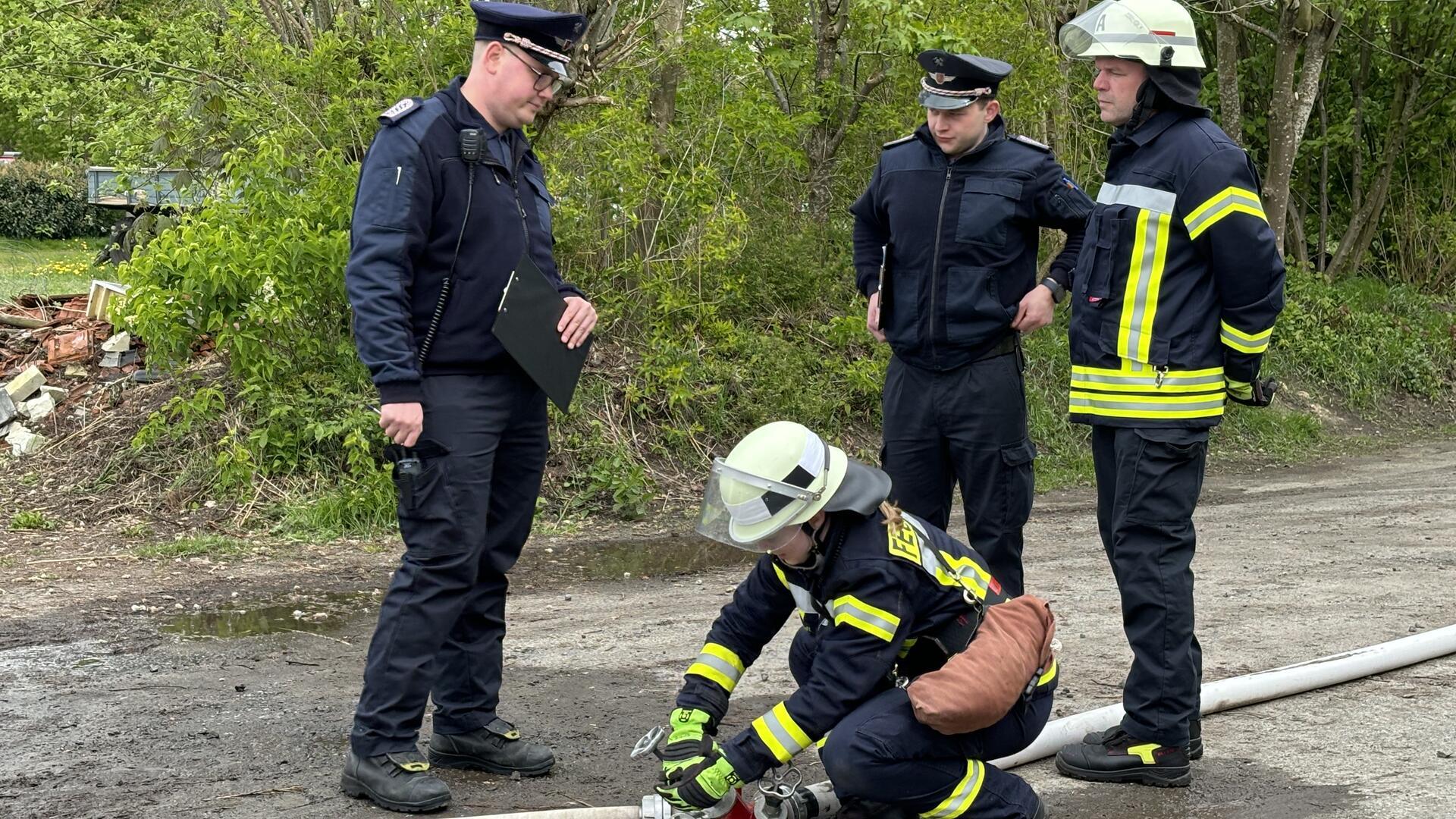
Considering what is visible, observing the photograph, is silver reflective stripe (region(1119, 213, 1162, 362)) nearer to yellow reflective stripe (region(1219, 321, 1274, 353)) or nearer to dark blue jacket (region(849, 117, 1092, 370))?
yellow reflective stripe (region(1219, 321, 1274, 353))

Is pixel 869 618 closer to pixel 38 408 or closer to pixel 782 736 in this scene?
pixel 782 736

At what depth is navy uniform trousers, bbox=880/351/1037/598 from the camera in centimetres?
496

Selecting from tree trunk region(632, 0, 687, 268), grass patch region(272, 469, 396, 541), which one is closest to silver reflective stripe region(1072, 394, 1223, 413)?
grass patch region(272, 469, 396, 541)

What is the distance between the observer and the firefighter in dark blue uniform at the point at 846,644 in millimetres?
3633

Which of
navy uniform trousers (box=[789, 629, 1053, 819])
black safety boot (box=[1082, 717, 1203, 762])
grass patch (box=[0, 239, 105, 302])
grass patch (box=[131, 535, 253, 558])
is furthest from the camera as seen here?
grass patch (box=[0, 239, 105, 302])

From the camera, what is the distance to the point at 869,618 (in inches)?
144

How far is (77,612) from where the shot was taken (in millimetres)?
6496

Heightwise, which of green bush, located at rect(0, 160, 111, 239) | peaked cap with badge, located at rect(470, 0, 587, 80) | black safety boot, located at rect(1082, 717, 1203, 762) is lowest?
green bush, located at rect(0, 160, 111, 239)

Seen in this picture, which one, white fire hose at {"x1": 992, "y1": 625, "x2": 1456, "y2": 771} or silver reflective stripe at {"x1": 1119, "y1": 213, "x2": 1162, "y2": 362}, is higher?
silver reflective stripe at {"x1": 1119, "y1": 213, "x2": 1162, "y2": 362}

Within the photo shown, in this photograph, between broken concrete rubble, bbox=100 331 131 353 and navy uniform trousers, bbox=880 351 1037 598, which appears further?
broken concrete rubble, bbox=100 331 131 353

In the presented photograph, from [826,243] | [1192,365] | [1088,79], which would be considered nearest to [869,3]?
[826,243]

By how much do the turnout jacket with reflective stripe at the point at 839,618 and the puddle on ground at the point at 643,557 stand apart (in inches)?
152

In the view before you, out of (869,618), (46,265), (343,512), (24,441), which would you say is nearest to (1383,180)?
(343,512)

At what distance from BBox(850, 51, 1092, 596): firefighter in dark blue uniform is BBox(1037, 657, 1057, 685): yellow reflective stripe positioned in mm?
1002
